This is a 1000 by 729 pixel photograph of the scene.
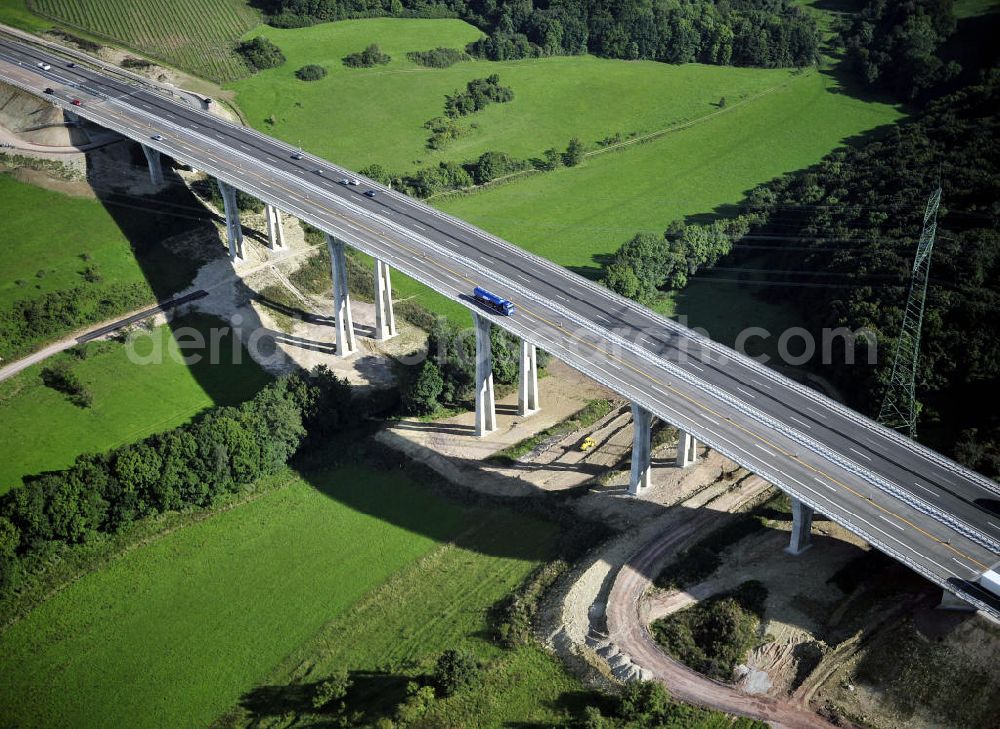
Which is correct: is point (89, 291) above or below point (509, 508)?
above

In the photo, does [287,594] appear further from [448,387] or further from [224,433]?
[448,387]

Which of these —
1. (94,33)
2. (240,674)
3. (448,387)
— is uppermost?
(94,33)

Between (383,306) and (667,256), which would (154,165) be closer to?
(383,306)

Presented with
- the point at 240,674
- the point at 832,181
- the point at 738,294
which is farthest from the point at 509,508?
the point at 832,181

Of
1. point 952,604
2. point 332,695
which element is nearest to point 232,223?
point 332,695

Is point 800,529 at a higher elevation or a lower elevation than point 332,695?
higher
